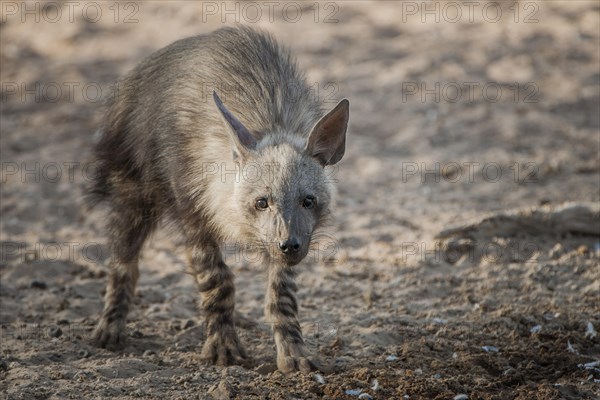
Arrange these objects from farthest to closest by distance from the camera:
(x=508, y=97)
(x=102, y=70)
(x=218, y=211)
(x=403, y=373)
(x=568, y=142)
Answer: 1. (x=102, y=70)
2. (x=508, y=97)
3. (x=568, y=142)
4. (x=218, y=211)
5. (x=403, y=373)

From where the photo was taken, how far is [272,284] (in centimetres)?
528

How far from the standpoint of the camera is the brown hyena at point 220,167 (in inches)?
191

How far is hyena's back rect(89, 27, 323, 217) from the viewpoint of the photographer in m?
5.27

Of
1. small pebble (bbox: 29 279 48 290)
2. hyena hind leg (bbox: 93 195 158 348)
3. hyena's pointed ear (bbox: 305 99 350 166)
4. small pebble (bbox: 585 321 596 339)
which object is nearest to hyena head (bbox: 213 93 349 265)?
hyena's pointed ear (bbox: 305 99 350 166)

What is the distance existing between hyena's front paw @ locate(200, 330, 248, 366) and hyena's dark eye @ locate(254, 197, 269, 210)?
33.4 inches

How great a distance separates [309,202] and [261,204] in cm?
26

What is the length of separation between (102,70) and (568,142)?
539cm

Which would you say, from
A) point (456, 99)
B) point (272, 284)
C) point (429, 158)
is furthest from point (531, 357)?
point (456, 99)

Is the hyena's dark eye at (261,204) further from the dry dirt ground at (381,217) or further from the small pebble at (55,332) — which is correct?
the small pebble at (55,332)

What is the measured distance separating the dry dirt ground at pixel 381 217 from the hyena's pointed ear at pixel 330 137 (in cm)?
64

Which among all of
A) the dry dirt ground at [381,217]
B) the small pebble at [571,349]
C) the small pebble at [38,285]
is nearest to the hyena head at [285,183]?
the dry dirt ground at [381,217]

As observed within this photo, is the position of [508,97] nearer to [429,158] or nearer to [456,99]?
[456,99]

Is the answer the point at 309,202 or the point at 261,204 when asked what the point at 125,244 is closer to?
the point at 261,204

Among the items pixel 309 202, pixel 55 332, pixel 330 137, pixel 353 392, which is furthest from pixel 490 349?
pixel 55 332
